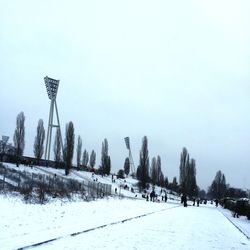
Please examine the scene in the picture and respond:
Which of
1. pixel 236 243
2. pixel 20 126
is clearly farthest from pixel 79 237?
pixel 20 126

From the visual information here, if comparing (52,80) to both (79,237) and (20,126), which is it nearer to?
(20,126)

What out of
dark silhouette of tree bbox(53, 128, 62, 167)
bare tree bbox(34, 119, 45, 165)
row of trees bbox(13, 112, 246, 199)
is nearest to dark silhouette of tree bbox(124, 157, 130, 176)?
row of trees bbox(13, 112, 246, 199)

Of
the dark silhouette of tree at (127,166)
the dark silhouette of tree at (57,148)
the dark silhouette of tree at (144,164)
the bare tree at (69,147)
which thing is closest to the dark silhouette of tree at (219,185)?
the dark silhouette of tree at (127,166)

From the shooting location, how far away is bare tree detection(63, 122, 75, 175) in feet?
277

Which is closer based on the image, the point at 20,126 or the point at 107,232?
the point at 107,232

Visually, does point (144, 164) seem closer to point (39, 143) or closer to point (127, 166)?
point (39, 143)

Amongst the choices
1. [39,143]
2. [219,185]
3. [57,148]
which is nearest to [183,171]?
[57,148]

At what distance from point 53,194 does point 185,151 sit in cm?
8477

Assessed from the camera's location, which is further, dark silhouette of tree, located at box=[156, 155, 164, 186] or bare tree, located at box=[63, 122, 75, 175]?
dark silhouette of tree, located at box=[156, 155, 164, 186]

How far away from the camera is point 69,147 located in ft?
285

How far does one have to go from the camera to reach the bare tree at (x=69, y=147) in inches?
3327

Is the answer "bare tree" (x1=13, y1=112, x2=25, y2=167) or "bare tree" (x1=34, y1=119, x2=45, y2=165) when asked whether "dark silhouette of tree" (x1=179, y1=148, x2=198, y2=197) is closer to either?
"bare tree" (x1=34, y1=119, x2=45, y2=165)

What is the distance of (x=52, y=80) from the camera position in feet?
298

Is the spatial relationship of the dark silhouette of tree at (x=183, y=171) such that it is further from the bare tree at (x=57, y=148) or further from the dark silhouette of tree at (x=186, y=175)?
the bare tree at (x=57, y=148)
